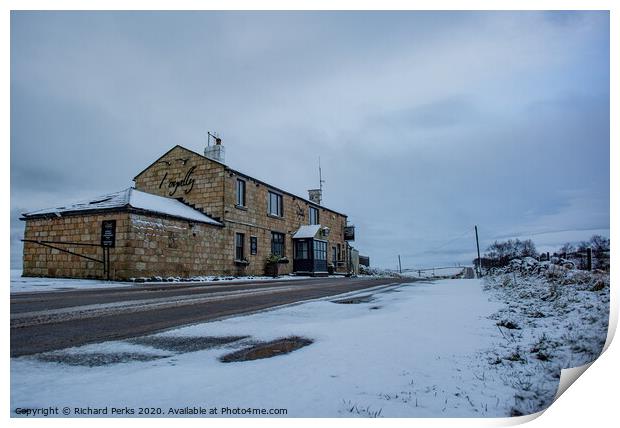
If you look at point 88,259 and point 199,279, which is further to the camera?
point 199,279

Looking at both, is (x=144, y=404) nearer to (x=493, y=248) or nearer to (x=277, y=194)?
(x=493, y=248)

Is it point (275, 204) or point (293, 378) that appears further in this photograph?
point (275, 204)

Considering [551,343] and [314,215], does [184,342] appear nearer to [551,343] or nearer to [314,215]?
[551,343]

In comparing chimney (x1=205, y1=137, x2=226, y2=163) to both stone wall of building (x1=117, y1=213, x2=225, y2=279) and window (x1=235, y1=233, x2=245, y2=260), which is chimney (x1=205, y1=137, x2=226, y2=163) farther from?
stone wall of building (x1=117, y1=213, x2=225, y2=279)

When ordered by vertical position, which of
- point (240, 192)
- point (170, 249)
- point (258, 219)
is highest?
point (240, 192)

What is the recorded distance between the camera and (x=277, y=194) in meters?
23.6

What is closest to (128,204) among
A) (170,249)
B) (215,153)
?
(170,249)

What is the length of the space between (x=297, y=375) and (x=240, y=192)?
1827 cm

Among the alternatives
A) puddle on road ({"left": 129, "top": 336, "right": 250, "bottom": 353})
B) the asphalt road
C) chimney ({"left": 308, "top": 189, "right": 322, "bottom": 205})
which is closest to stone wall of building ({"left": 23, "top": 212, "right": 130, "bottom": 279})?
the asphalt road

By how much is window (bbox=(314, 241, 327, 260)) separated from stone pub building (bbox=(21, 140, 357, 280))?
0.06 metres

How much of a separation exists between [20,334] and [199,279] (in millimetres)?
12199

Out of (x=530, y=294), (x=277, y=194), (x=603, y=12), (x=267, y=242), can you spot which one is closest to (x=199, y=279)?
(x=267, y=242)

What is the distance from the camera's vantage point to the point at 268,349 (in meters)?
2.73

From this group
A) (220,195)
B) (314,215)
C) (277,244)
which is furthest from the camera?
(314,215)
